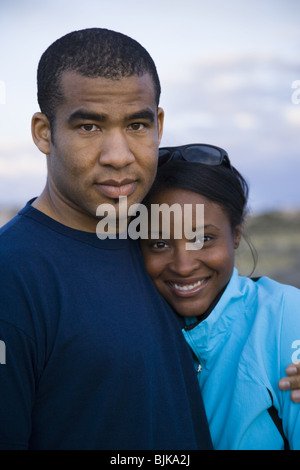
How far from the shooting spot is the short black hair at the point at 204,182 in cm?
291

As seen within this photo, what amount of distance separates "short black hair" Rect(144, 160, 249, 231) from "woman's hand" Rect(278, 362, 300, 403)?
38.4 inches

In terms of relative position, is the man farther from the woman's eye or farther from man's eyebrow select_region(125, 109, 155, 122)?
the woman's eye

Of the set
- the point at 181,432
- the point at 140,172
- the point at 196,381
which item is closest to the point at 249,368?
the point at 196,381

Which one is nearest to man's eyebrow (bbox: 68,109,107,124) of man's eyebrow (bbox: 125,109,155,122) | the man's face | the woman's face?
the man's face

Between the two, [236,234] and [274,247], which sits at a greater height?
[274,247]

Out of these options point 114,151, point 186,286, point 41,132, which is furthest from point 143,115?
point 186,286

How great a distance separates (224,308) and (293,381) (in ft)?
1.79

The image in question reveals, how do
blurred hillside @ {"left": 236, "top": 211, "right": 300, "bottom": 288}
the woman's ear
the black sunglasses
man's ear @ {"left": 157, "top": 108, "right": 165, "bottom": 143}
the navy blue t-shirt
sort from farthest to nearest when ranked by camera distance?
blurred hillside @ {"left": 236, "top": 211, "right": 300, "bottom": 288}
the woman's ear
the black sunglasses
man's ear @ {"left": 157, "top": 108, "right": 165, "bottom": 143}
the navy blue t-shirt

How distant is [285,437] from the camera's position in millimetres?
2430

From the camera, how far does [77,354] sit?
6.91 feet

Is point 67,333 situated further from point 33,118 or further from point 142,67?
point 142,67

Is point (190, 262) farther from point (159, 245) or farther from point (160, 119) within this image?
point (160, 119)

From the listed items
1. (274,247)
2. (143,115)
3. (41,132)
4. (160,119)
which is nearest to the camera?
(143,115)

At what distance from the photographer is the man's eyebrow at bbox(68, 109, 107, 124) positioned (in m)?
2.26
